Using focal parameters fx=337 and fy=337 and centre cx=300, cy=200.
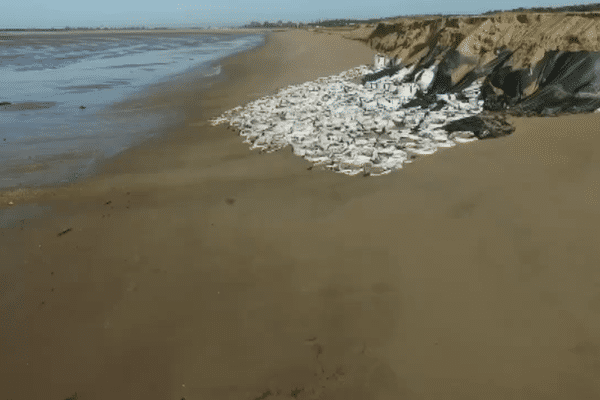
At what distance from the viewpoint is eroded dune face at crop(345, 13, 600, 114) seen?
5.74m

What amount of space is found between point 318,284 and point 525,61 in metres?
7.17

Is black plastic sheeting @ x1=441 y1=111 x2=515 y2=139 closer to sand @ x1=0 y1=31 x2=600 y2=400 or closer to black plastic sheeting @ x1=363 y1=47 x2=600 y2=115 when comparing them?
black plastic sheeting @ x1=363 y1=47 x2=600 y2=115

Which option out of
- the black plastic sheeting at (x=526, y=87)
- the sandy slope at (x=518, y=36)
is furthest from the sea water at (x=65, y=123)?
Answer: the sandy slope at (x=518, y=36)

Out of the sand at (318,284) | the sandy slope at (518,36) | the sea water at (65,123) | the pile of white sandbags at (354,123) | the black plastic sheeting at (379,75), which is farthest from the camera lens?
the black plastic sheeting at (379,75)

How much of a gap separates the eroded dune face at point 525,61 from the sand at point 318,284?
5.00ft

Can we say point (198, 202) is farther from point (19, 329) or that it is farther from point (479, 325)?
point (479, 325)

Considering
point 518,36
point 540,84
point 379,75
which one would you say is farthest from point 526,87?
point 379,75

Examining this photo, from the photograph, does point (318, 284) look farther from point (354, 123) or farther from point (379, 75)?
point (379, 75)

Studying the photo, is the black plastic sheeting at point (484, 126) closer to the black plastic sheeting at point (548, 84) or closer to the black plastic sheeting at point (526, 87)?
the black plastic sheeting at point (526, 87)

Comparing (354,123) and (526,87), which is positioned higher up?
(526,87)

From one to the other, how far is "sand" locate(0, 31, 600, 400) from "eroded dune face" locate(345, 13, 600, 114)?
5.00ft

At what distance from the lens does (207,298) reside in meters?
2.68

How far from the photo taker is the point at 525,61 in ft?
23.0

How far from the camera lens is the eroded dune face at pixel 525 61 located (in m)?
5.74
